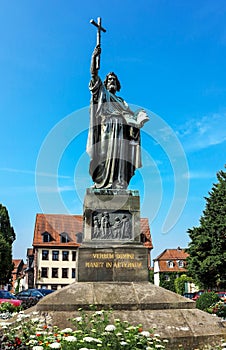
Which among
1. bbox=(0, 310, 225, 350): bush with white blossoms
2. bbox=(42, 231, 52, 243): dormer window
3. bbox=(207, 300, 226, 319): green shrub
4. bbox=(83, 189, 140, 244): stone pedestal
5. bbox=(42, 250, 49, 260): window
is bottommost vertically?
bbox=(207, 300, 226, 319): green shrub

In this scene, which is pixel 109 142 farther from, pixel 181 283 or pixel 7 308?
pixel 181 283

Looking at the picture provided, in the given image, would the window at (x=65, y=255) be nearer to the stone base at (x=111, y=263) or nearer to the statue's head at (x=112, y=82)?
the statue's head at (x=112, y=82)

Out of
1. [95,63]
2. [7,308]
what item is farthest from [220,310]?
[95,63]

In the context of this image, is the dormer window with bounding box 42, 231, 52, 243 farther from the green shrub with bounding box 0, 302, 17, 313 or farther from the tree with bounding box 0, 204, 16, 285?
the green shrub with bounding box 0, 302, 17, 313

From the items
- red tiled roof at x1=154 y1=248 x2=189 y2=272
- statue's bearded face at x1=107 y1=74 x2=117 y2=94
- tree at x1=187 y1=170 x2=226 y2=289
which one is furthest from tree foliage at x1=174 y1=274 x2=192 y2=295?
statue's bearded face at x1=107 y1=74 x2=117 y2=94

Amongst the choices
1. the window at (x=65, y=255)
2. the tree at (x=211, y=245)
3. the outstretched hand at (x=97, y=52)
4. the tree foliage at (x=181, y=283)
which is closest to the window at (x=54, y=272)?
the window at (x=65, y=255)

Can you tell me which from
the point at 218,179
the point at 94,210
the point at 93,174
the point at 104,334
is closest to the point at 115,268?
the point at 94,210

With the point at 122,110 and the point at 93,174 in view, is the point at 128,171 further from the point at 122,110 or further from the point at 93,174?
the point at 122,110

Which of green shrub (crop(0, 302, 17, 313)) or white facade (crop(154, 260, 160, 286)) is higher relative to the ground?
white facade (crop(154, 260, 160, 286))

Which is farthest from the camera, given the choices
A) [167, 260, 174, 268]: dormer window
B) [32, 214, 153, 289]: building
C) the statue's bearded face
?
[167, 260, 174, 268]: dormer window

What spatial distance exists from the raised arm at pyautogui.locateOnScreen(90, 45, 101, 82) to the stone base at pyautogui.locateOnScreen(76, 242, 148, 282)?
4.85 meters

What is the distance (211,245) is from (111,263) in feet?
70.0

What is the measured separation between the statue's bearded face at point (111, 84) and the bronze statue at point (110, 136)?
15.0 inches

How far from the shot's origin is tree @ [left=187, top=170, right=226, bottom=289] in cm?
2778
